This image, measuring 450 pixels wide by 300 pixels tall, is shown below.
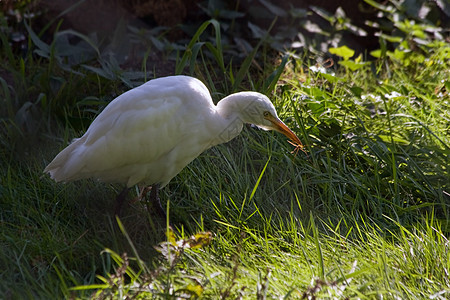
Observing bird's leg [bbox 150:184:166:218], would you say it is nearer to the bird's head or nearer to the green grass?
the green grass

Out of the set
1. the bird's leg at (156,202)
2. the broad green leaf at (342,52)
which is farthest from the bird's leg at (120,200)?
the broad green leaf at (342,52)

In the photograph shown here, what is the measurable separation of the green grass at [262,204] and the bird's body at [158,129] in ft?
1.07

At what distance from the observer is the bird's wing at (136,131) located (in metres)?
2.88

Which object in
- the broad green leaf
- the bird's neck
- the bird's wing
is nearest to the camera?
the bird's wing

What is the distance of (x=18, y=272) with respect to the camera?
271 centimetres

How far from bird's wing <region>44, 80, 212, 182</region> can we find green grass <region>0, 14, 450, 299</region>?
13.9 inches

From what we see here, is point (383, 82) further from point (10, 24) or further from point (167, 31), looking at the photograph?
point (10, 24)

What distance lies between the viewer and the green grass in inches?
98.7

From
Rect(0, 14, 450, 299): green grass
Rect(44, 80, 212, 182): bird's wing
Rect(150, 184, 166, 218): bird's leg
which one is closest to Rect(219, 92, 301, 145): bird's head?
Rect(44, 80, 212, 182): bird's wing

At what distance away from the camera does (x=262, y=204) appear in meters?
3.28

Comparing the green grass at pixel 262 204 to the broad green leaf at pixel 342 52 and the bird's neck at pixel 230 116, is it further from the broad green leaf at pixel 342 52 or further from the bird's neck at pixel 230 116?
the bird's neck at pixel 230 116

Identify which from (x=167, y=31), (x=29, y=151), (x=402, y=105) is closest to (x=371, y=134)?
(x=402, y=105)

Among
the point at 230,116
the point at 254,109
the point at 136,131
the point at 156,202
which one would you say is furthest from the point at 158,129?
the point at 156,202

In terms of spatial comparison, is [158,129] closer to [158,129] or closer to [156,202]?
[158,129]
